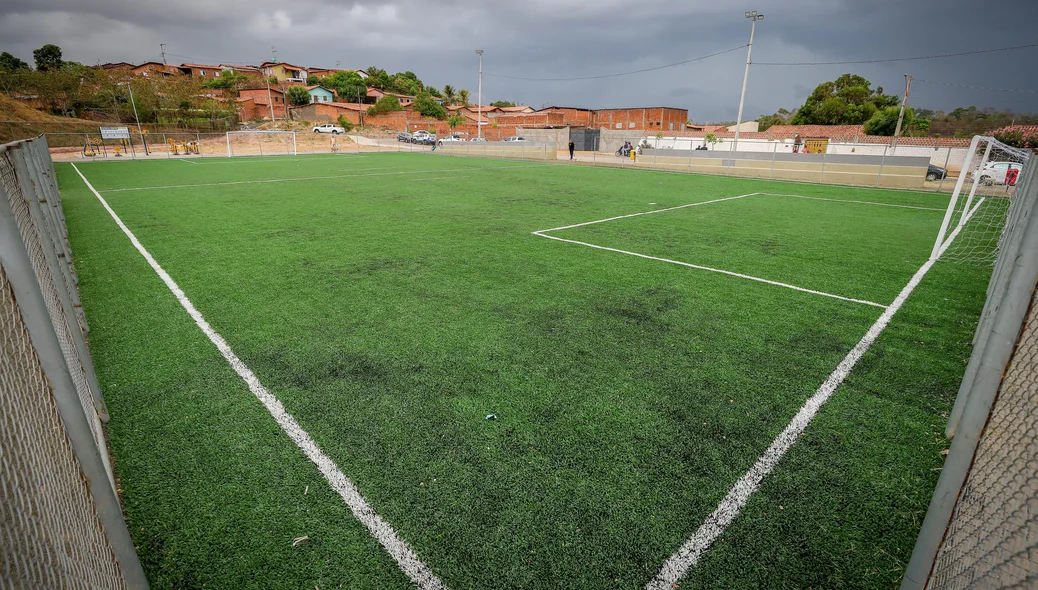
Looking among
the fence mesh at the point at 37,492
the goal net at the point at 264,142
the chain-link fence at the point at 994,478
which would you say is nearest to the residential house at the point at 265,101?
the goal net at the point at 264,142

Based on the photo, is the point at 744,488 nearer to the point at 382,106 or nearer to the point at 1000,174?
the point at 1000,174

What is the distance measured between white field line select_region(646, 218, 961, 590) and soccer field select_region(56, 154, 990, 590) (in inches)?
0.8

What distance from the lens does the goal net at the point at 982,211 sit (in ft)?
28.5

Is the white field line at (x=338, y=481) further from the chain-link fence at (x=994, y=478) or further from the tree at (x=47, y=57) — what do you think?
the tree at (x=47, y=57)

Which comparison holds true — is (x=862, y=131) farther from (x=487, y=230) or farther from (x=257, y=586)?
(x=257, y=586)

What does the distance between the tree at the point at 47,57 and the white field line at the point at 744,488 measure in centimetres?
13013

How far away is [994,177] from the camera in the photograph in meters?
17.9

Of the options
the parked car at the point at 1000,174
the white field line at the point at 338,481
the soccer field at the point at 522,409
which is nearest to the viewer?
the white field line at the point at 338,481

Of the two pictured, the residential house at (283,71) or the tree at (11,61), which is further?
the residential house at (283,71)

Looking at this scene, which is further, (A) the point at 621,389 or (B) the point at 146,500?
(A) the point at 621,389

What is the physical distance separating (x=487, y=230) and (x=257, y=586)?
8.82 m

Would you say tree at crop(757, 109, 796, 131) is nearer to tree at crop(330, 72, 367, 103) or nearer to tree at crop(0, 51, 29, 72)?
tree at crop(330, 72, 367, 103)

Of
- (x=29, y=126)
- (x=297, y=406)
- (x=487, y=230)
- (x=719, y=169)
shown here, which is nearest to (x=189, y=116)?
(x=29, y=126)

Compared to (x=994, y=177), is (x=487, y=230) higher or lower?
lower
